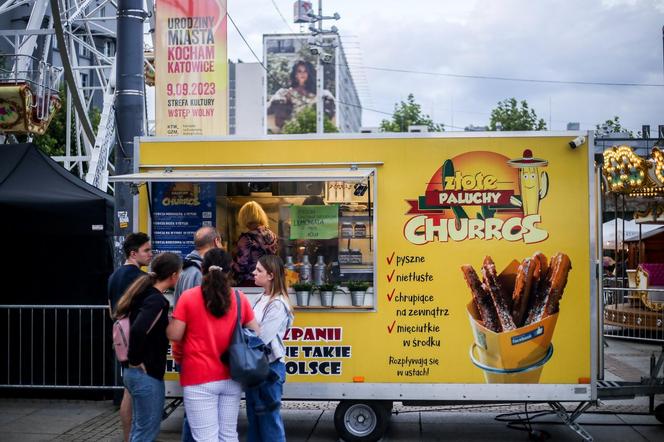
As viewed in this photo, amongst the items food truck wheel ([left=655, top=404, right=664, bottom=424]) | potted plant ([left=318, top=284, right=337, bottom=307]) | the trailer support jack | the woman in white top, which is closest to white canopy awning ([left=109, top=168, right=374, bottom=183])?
potted plant ([left=318, top=284, right=337, bottom=307])

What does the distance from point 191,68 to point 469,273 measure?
4867mm

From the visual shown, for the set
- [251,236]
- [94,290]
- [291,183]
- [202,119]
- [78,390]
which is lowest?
[78,390]

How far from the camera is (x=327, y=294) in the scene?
732 centimetres

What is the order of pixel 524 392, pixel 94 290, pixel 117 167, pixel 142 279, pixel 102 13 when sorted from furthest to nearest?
pixel 102 13 < pixel 94 290 < pixel 117 167 < pixel 524 392 < pixel 142 279

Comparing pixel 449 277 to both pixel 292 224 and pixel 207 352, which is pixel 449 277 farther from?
pixel 207 352

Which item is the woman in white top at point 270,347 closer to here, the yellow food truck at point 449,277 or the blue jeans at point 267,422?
the blue jeans at point 267,422

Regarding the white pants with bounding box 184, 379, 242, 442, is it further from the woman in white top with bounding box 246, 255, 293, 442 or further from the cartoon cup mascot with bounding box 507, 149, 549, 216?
the cartoon cup mascot with bounding box 507, 149, 549, 216

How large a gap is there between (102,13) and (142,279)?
36.4m

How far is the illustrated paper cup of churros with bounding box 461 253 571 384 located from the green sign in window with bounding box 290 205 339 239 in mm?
1402

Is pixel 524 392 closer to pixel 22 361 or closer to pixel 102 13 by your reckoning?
pixel 22 361

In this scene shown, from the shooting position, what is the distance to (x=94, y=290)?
960 centimetres

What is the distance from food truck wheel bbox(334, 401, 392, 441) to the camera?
730cm

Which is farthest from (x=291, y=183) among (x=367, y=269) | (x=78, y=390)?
(x=78, y=390)

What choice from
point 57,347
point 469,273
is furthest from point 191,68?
point 469,273
